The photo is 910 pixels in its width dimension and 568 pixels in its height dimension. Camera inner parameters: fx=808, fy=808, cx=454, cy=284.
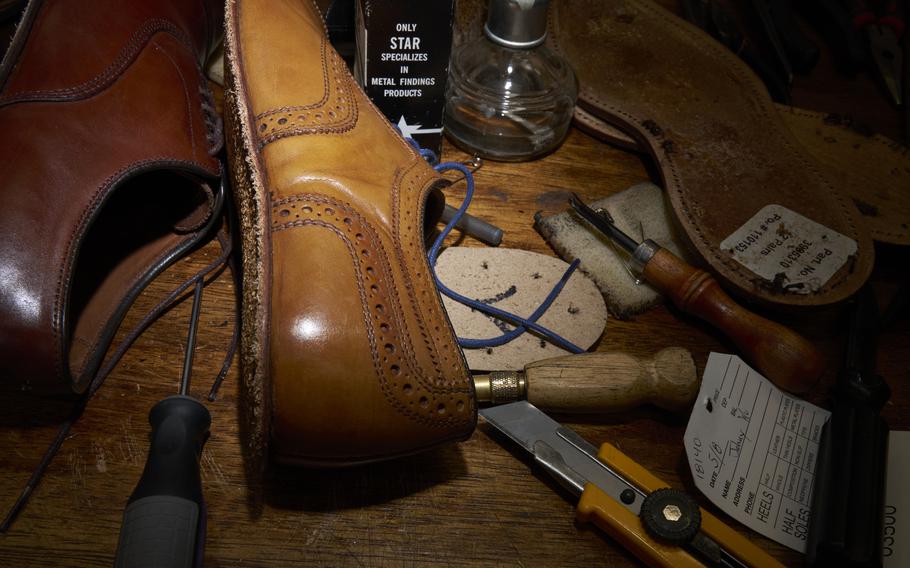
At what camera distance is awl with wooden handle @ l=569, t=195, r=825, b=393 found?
849mm

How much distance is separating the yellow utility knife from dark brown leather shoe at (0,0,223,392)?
0.41 m

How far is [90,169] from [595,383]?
533 millimetres

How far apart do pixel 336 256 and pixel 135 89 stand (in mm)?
330

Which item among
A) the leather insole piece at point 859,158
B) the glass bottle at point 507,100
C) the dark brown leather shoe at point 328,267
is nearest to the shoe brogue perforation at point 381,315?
the dark brown leather shoe at point 328,267

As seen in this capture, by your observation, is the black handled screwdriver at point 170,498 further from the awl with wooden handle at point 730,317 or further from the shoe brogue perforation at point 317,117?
the awl with wooden handle at point 730,317

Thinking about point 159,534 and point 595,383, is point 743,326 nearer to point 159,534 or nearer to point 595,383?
point 595,383

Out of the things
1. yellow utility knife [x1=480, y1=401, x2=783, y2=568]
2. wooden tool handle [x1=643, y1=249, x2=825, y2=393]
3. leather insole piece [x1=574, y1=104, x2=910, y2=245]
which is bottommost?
yellow utility knife [x1=480, y1=401, x2=783, y2=568]

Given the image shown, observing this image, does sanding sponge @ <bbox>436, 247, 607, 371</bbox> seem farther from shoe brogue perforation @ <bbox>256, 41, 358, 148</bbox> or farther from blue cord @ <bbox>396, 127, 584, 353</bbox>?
shoe brogue perforation @ <bbox>256, 41, 358, 148</bbox>

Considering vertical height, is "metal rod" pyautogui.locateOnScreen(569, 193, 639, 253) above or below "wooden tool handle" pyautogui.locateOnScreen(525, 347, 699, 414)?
above

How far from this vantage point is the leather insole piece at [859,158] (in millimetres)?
1050

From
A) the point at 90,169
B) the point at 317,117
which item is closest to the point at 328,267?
the point at 317,117

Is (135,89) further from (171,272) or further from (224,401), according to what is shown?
(224,401)

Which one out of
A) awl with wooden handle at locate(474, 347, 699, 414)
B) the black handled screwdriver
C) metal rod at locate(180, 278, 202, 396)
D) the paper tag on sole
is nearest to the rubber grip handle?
the black handled screwdriver

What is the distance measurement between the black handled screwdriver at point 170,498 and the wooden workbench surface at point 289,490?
61 millimetres
